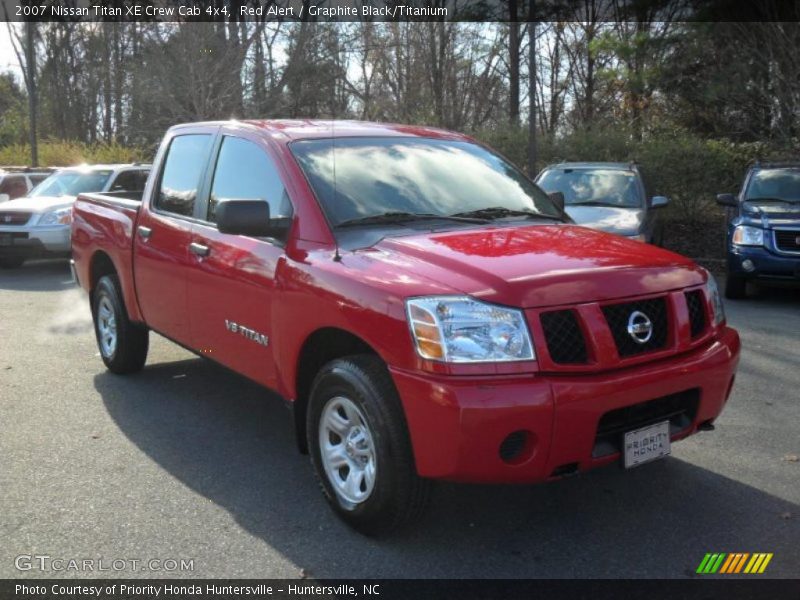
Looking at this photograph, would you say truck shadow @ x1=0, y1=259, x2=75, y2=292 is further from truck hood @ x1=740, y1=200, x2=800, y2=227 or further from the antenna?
truck hood @ x1=740, y1=200, x2=800, y2=227

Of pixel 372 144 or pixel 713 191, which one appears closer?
pixel 372 144

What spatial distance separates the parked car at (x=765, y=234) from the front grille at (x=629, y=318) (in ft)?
21.7

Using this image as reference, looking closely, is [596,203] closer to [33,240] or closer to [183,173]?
[183,173]

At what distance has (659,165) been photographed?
1563cm

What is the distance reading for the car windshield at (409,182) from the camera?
13.7 feet

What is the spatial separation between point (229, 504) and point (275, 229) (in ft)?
4.50

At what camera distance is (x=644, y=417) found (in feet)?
→ 11.4

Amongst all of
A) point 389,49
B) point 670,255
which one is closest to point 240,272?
point 670,255

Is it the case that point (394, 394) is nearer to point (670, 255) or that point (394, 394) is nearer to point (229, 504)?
point (229, 504)

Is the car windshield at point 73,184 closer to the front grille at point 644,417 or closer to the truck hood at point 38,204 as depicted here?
the truck hood at point 38,204

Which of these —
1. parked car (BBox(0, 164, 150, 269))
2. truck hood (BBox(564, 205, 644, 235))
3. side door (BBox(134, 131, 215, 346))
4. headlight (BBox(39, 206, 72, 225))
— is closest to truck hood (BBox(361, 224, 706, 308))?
side door (BBox(134, 131, 215, 346))

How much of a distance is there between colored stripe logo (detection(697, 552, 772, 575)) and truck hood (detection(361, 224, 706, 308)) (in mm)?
1144

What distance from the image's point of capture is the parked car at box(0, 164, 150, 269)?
42.1ft

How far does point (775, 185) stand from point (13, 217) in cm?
1123
